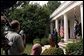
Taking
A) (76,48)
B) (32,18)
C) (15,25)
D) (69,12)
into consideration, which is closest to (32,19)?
(32,18)

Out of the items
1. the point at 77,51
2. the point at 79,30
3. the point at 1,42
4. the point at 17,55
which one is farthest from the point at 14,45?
the point at 79,30

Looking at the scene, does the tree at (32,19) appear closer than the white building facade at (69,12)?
No

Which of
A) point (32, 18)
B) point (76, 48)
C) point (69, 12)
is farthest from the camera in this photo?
point (32, 18)

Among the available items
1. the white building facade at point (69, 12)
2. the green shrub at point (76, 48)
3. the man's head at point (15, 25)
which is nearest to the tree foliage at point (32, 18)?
the white building facade at point (69, 12)

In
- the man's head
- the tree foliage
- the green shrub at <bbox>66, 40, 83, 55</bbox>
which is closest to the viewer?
the man's head

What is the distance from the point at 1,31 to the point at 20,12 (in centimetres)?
2596

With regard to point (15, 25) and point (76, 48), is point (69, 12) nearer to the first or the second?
point (76, 48)

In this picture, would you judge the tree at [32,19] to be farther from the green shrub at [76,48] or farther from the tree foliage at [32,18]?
the green shrub at [76,48]

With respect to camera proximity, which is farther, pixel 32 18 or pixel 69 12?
pixel 32 18

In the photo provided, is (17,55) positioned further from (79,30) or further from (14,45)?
(79,30)

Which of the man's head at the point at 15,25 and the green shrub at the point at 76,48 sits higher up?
the man's head at the point at 15,25

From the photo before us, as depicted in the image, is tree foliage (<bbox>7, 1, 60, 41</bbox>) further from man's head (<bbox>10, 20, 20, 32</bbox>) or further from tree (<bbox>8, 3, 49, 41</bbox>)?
man's head (<bbox>10, 20, 20, 32</bbox>)

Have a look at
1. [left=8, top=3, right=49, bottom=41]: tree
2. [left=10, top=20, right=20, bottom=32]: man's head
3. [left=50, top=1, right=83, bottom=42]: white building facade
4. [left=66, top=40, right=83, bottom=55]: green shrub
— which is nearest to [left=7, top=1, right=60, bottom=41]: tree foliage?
Answer: [left=8, top=3, right=49, bottom=41]: tree

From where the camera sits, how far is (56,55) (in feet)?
32.4
